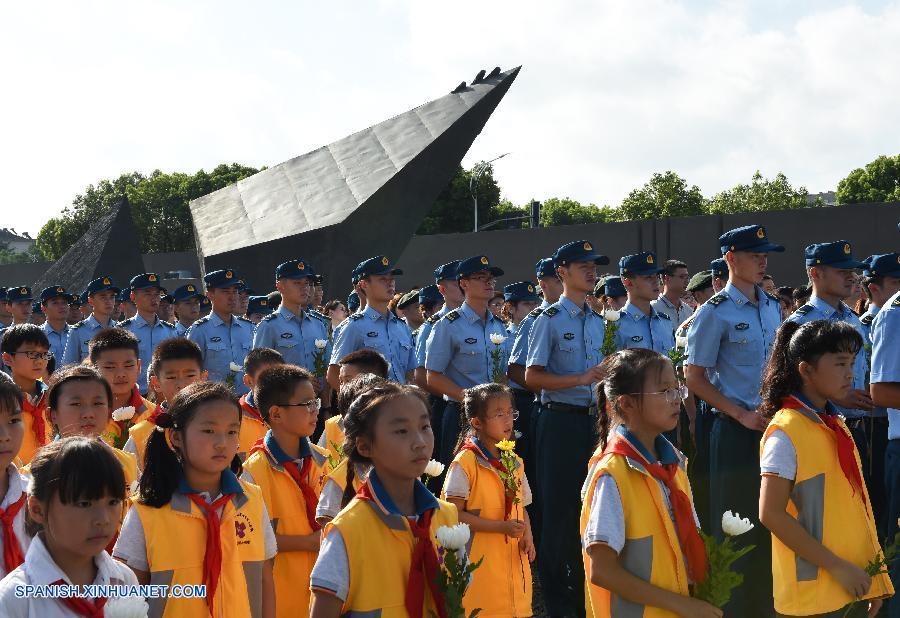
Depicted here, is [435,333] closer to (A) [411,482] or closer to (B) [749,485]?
(B) [749,485]

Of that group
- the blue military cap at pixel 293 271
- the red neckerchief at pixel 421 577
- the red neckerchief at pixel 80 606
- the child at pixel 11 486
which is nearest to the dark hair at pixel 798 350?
the red neckerchief at pixel 421 577

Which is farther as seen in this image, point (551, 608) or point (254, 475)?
point (551, 608)

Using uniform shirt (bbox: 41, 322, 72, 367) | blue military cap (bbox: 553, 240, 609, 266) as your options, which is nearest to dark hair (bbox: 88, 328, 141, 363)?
blue military cap (bbox: 553, 240, 609, 266)

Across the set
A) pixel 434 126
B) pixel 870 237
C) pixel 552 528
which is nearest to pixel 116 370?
pixel 552 528

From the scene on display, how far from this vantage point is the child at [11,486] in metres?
3.32

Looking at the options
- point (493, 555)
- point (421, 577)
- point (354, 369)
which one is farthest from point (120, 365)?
point (421, 577)

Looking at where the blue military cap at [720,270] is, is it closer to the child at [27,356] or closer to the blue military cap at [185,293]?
the child at [27,356]

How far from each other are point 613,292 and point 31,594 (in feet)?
26.8

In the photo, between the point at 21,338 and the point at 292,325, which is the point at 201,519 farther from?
the point at 292,325

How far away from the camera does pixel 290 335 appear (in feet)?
29.6

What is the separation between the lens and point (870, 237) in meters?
19.1

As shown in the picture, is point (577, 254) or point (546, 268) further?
point (546, 268)

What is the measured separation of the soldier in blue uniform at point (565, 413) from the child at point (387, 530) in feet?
9.26

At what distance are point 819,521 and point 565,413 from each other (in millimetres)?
3023
